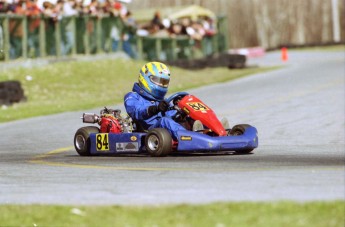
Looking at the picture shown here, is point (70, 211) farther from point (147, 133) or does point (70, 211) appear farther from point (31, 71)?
point (31, 71)

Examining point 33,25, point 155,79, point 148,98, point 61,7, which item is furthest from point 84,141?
point 61,7

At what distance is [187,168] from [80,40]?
68.5 ft

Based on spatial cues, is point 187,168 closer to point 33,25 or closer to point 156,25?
point 33,25

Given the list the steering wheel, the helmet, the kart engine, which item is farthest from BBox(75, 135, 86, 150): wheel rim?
the steering wheel

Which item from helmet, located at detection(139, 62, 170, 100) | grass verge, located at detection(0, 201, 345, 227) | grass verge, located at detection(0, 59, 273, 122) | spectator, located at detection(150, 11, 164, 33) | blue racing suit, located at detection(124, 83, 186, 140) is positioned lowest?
grass verge, located at detection(0, 59, 273, 122)

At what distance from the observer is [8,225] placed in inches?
314

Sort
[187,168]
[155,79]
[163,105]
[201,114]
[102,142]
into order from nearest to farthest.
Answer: [187,168]
[163,105]
[201,114]
[155,79]
[102,142]

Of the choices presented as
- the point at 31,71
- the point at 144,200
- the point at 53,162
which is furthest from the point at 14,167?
the point at 31,71

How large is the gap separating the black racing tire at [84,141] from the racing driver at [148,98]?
31.1 inches

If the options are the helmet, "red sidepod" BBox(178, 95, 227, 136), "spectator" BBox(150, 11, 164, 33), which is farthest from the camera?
"spectator" BBox(150, 11, 164, 33)

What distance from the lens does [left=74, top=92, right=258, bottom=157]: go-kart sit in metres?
12.2

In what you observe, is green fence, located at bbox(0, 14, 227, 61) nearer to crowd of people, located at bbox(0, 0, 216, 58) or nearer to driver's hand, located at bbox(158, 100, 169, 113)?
crowd of people, located at bbox(0, 0, 216, 58)

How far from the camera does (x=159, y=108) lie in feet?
40.8

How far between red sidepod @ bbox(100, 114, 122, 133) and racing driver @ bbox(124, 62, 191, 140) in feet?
1.14
